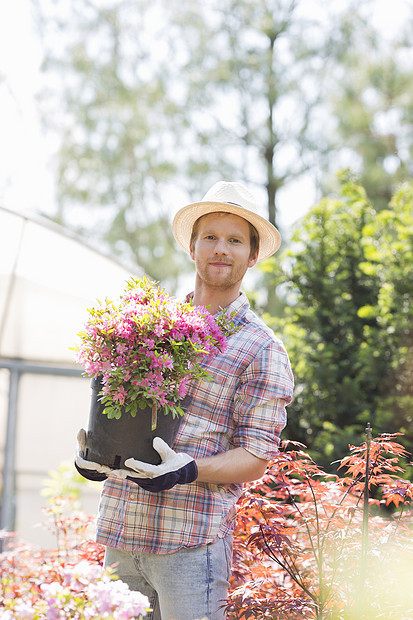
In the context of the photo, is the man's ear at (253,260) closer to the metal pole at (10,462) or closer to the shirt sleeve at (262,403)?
the shirt sleeve at (262,403)

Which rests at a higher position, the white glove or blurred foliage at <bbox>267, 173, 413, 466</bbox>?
blurred foliage at <bbox>267, 173, 413, 466</bbox>

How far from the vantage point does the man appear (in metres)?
1.78

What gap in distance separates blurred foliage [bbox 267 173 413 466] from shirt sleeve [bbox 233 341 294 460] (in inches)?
103

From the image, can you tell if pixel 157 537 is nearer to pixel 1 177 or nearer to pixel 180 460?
pixel 180 460

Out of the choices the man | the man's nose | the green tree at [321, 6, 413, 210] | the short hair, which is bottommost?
the man

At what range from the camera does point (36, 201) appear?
Result: 1158 cm

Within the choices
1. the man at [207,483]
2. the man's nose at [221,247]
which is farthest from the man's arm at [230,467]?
the man's nose at [221,247]

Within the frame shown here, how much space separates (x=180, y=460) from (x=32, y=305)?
391 centimetres

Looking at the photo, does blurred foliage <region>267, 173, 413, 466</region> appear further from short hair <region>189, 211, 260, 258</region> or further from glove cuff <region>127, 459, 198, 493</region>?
glove cuff <region>127, 459, 198, 493</region>

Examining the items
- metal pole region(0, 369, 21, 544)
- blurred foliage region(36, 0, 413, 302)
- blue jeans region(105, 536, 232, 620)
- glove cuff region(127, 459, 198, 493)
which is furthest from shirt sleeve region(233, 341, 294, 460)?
blurred foliage region(36, 0, 413, 302)

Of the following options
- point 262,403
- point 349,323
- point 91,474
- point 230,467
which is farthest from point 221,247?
point 349,323

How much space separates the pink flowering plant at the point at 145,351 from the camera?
5.25ft

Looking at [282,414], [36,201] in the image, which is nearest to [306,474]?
[282,414]

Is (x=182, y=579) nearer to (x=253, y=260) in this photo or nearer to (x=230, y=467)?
(x=230, y=467)
